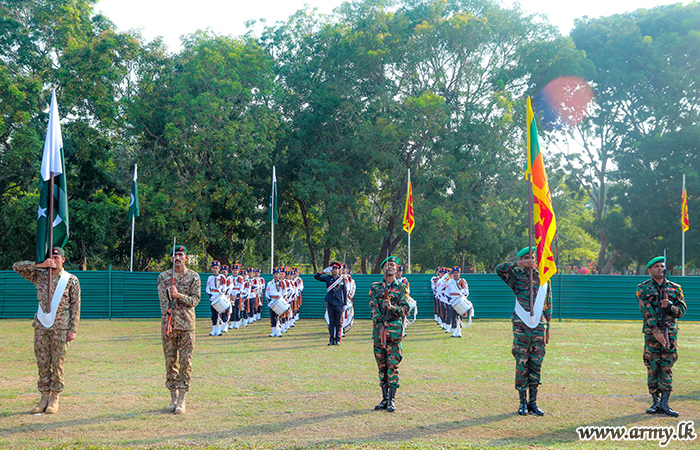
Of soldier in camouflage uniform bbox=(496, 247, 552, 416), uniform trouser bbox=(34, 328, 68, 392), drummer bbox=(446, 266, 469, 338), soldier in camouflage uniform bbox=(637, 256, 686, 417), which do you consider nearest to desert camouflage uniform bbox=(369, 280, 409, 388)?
soldier in camouflage uniform bbox=(496, 247, 552, 416)

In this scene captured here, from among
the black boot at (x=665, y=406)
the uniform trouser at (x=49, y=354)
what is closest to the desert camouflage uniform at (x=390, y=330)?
the black boot at (x=665, y=406)

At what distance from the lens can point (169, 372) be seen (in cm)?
776

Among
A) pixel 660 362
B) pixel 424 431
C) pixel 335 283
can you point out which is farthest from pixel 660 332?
pixel 335 283

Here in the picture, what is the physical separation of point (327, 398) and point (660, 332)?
14.5ft

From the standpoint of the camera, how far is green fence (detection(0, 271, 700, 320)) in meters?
23.8

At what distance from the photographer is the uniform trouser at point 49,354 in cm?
766

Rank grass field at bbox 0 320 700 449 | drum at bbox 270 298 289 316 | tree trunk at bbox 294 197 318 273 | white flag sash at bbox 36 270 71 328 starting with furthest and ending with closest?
tree trunk at bbox 294 197 318 273
drum at bbox 270 298 289 316
white flag sash at bbox 36 270 71 328
grass field at bbox 0 320 700 449

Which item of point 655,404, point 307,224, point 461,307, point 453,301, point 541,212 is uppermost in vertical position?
point 307,224

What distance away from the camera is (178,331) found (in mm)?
7727

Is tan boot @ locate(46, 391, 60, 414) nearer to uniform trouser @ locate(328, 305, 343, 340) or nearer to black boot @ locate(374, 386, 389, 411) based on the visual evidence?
black boot @ locate(374, 386, 389, 411)

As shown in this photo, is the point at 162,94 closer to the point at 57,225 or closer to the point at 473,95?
the point at 473,95

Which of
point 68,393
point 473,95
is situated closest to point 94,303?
point 68,393

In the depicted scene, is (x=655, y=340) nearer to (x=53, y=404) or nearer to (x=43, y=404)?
(x=53, y=404)

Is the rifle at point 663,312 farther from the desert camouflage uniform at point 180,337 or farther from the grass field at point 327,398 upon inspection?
the desert camouflage uniform at point 180,337
